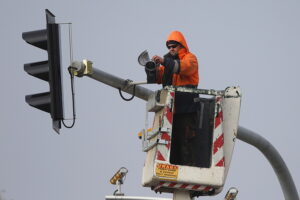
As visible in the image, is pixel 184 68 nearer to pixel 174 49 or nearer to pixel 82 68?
pixel 174 49

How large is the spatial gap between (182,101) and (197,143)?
2.21 feet

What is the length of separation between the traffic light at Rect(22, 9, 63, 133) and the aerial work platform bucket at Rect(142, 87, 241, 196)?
1599 mm

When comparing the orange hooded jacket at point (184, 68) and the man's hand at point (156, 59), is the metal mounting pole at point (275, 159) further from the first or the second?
the man's hand at point (156, 59)

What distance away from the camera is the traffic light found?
66.9 feet

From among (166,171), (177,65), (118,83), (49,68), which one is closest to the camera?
(49,68)

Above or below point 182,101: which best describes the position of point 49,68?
above

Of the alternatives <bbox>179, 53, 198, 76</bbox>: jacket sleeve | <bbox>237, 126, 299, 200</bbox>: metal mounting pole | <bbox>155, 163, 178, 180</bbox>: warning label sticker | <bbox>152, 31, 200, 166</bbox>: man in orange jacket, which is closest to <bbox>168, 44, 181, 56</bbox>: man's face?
<bbox>152, 31, 200, 166</bbox>: man in orange jacket

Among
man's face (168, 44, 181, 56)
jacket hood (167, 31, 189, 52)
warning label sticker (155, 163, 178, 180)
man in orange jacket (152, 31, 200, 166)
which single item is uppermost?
jacket hood (167, 31, 189, 52)

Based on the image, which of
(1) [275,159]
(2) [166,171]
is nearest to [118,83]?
(2) [166,171]

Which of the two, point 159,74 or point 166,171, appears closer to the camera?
point 166,171

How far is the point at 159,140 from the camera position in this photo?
21.5 metres

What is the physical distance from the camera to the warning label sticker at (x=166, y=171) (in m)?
21.3

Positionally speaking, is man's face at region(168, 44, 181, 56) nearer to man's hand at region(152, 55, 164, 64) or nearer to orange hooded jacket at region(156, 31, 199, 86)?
orange hooded jacket at region(156, 31, 199, 86)

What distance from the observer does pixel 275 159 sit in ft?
76.9
